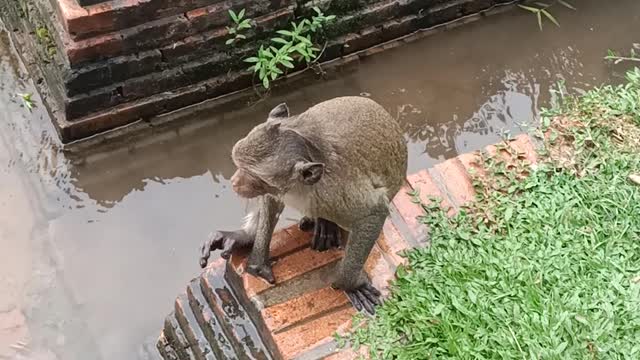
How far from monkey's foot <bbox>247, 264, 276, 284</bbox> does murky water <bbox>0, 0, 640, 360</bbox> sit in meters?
1.07

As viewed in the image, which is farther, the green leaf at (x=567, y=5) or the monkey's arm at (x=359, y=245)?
the green leaf at (x=567, y=5)

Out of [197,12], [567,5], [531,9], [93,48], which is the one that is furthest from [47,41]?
Result: [567,5]

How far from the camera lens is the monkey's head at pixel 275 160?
3.38 metres

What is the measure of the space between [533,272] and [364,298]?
794 mm

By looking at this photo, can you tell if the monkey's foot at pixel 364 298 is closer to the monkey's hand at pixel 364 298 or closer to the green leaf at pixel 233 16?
the monkey's hand at pixel 364 298

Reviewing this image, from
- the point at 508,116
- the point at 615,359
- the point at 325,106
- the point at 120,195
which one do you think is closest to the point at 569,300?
the point at 615,359

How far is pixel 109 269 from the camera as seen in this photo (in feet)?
15.8

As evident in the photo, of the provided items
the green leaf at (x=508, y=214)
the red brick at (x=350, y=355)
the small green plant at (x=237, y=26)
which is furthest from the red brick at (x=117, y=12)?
the red brick at (x=350, y=355)

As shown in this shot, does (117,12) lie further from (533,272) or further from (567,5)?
(567,5)

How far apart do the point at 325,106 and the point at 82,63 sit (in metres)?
1.87

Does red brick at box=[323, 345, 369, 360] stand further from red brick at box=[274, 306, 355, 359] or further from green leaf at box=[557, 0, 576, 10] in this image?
green leaf at box=[557, 0, 576, 10]

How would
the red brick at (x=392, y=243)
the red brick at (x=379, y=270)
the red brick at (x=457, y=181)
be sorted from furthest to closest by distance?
the red brick at (x=457, y=181), the red brick at (x=392, y=243), the red brick at (x=379, y=270)

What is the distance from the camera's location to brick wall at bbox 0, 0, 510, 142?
494 centimetres

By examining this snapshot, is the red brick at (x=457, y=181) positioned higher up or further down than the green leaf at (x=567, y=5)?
higher up
